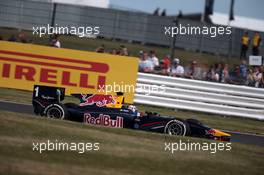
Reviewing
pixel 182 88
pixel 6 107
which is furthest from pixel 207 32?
pixel 6 107

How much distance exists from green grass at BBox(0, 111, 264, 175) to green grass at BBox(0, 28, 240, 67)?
38.5 feet

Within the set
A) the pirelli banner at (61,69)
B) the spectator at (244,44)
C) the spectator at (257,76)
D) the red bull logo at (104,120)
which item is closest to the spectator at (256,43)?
the spectator at (244,44)

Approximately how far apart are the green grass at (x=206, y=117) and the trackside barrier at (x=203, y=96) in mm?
203

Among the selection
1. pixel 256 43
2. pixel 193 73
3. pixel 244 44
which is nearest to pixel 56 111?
pixel 193 73

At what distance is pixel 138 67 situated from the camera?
69.2ft

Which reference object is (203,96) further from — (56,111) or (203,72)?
(56,111)

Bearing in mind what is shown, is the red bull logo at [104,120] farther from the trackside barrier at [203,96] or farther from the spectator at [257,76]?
the spectator at [257,76]

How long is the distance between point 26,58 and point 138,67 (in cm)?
356

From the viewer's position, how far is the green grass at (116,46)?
25.5m

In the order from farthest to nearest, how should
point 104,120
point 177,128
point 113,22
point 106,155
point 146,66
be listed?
point 113,22, point 146,66, point 104,120, point 177,128, point 106,155

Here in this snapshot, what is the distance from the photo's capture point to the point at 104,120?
592 inches

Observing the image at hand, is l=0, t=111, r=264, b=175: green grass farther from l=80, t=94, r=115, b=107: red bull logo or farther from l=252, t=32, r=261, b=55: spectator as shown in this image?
l=252, t=32, r=261, b=55: spectator

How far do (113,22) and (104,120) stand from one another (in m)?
13.0

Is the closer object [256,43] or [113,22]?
[113,22]
